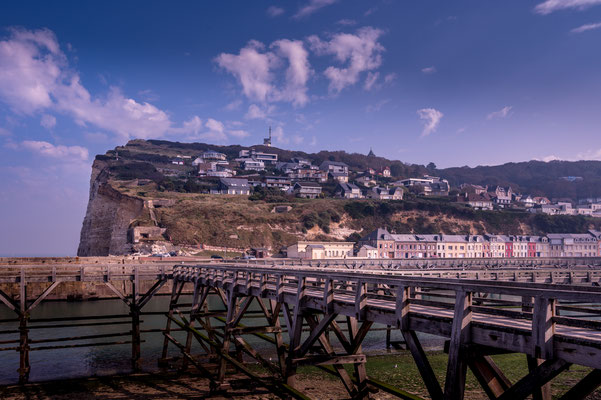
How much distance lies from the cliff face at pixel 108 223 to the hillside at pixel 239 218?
0.19 meters

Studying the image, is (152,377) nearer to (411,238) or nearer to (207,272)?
(207,272)

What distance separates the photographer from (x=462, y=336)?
7.12 m

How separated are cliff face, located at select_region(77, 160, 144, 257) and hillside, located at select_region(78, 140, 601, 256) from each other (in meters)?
0.19

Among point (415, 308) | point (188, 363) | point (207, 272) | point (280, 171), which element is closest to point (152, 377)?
point (188, 363)

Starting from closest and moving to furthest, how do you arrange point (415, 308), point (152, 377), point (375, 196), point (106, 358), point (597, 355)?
1. point (597, 355)
2. point (415, 308)
3. point (152, 377)
4. point (106, 358)
5. point (375, 196)

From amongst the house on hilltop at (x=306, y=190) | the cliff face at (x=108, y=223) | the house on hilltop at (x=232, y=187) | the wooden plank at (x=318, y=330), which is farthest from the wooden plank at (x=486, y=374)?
the house on hilltop at (x=306, y=190)

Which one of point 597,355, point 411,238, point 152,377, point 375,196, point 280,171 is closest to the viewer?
point 597,355

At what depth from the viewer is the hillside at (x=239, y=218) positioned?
89.8 m

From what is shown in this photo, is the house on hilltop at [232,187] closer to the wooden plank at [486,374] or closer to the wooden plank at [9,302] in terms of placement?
the wooden plank at [9,302]

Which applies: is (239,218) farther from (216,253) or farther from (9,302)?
(9,302)

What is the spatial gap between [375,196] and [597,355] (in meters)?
151

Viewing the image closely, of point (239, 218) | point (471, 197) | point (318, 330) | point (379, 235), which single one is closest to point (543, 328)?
point (318, 330)

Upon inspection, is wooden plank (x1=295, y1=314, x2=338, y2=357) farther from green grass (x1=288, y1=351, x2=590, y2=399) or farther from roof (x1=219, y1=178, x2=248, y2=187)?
roof (x1=219, y1=178, x2=248, y2=187)

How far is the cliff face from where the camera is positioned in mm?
88875
